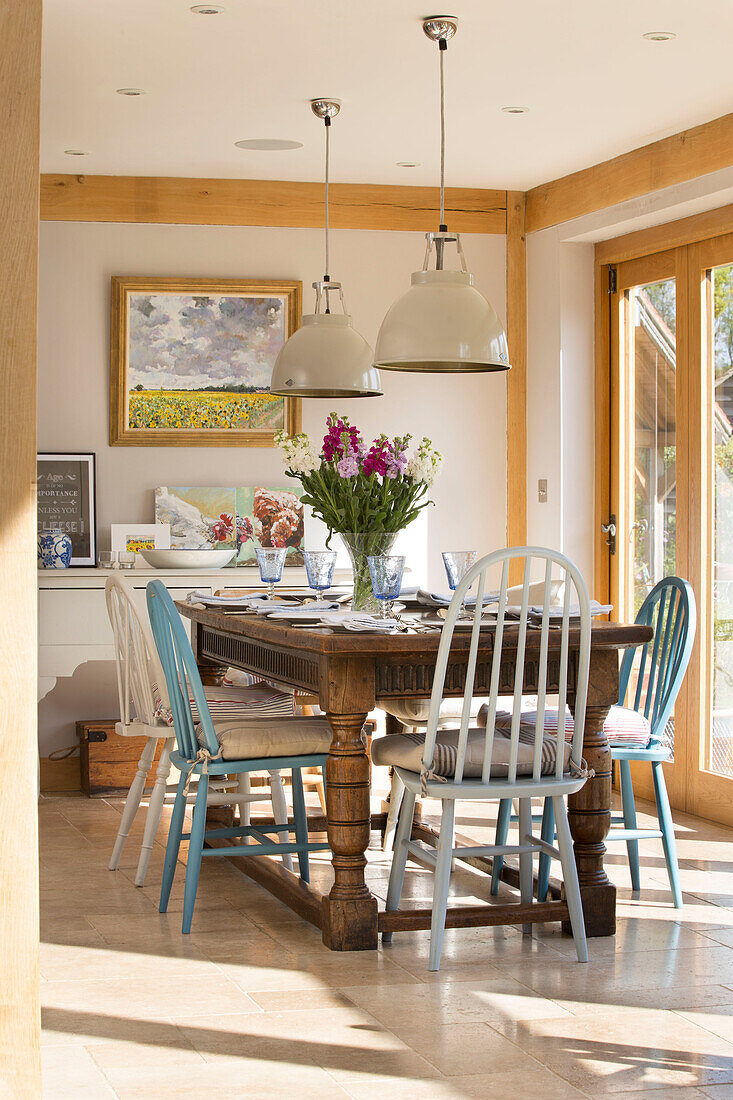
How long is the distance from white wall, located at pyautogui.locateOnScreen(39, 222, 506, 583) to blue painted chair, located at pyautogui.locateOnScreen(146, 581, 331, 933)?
219cm

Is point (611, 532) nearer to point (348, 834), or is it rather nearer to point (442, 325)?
point (442, 325)

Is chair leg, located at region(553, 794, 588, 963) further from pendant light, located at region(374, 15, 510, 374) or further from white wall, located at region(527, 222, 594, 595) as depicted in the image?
white wall, located at region(527, 222, 594, 595)

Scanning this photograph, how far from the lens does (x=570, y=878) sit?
329 cm

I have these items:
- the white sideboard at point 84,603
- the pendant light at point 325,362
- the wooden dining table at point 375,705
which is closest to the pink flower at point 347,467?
the pendant light at point 325,362

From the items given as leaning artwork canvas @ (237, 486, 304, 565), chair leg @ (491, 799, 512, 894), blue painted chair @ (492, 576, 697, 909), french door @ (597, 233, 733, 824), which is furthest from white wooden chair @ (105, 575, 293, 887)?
french door @ (597, 233, 733, 824)

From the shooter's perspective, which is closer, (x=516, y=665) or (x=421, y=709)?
(x=516, y=665)

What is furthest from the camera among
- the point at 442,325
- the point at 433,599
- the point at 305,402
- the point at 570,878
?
the point at 305,402

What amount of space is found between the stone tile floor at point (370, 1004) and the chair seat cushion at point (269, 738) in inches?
19.1

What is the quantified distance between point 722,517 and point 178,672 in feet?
7.90

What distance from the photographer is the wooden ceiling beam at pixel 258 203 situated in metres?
5.71

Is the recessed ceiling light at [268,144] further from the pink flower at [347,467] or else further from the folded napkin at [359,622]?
the folded napkin at [359,622]

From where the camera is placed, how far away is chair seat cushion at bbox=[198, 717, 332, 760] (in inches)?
140

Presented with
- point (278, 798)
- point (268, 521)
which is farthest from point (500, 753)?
point (268, 521)

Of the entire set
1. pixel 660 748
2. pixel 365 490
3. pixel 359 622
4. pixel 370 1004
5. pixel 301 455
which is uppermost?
pixel 301 455
